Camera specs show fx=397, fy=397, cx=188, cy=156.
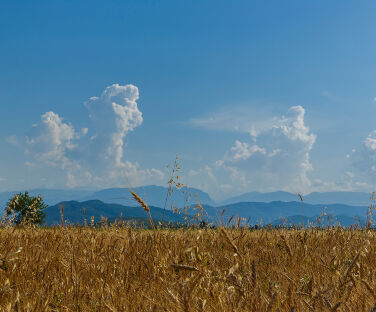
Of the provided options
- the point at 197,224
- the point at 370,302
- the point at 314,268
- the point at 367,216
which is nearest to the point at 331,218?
the point at 367,216

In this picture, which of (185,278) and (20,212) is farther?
(20,212)

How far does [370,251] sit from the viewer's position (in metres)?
5.25

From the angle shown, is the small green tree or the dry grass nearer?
the dry grass

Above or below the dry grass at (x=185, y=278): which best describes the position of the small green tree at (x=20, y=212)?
above

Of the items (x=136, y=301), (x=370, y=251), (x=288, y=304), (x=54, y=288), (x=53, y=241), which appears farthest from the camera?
(x=53, y=241)

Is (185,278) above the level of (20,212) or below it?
below

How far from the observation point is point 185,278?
3.63m

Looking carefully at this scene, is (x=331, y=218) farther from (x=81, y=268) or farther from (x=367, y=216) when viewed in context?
(x=81, y=268)

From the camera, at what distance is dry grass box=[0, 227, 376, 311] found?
2531 mm

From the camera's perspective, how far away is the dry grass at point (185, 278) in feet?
8.30

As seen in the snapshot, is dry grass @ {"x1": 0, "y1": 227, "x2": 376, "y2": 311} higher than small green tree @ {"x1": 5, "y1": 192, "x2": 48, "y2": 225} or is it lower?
lower

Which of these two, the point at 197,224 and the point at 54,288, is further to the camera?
the point at 197,224

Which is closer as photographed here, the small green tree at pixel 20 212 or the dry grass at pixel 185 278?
the dry grass at pixel 185 278

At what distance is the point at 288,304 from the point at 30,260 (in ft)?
10.2
